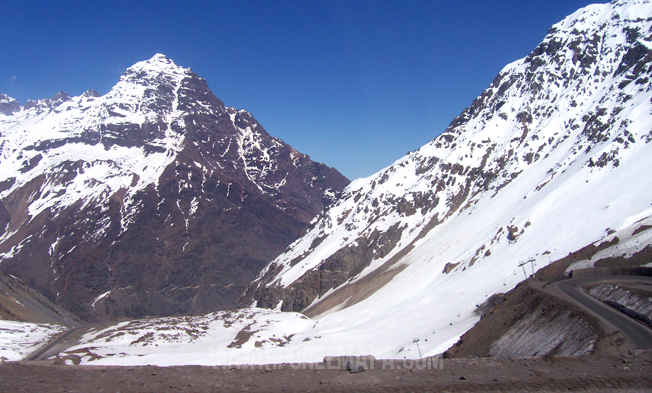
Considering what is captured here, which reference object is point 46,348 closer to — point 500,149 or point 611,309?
point 611,309

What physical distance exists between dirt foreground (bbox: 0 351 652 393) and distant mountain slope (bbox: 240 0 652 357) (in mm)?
27534

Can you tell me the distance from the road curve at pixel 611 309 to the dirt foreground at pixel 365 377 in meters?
10.8

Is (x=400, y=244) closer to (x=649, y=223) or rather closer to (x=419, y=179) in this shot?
(x=419, y=179)

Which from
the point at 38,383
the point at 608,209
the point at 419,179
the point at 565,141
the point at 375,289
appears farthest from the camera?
the point at 419,179

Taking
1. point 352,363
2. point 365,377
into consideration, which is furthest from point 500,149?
point 365,377

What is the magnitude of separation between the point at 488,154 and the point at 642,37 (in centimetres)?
5351

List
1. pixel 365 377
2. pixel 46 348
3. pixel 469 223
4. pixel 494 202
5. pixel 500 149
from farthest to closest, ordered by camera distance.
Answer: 1. pixel 500 149
2. pixel 494 202
3. pixel 469 223
4. pixel 46 348
5. pixel 365 377

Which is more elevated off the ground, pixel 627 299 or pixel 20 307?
pixel 20 307

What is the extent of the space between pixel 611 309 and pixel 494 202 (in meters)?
92.8

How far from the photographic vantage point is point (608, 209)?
74625mm

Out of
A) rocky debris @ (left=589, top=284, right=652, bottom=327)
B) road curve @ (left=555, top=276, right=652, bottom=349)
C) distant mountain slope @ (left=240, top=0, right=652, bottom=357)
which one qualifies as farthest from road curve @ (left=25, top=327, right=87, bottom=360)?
rocky debris @ (left=589, top=284, right=652, bottom=327)

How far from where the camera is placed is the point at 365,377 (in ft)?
47.5

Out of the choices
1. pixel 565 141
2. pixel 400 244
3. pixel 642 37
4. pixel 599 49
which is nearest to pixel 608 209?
pixel 565 141

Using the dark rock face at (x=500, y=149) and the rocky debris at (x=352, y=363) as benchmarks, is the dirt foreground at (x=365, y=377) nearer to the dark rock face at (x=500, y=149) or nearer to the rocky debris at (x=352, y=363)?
the rocky debris at (x=352, y=363)
